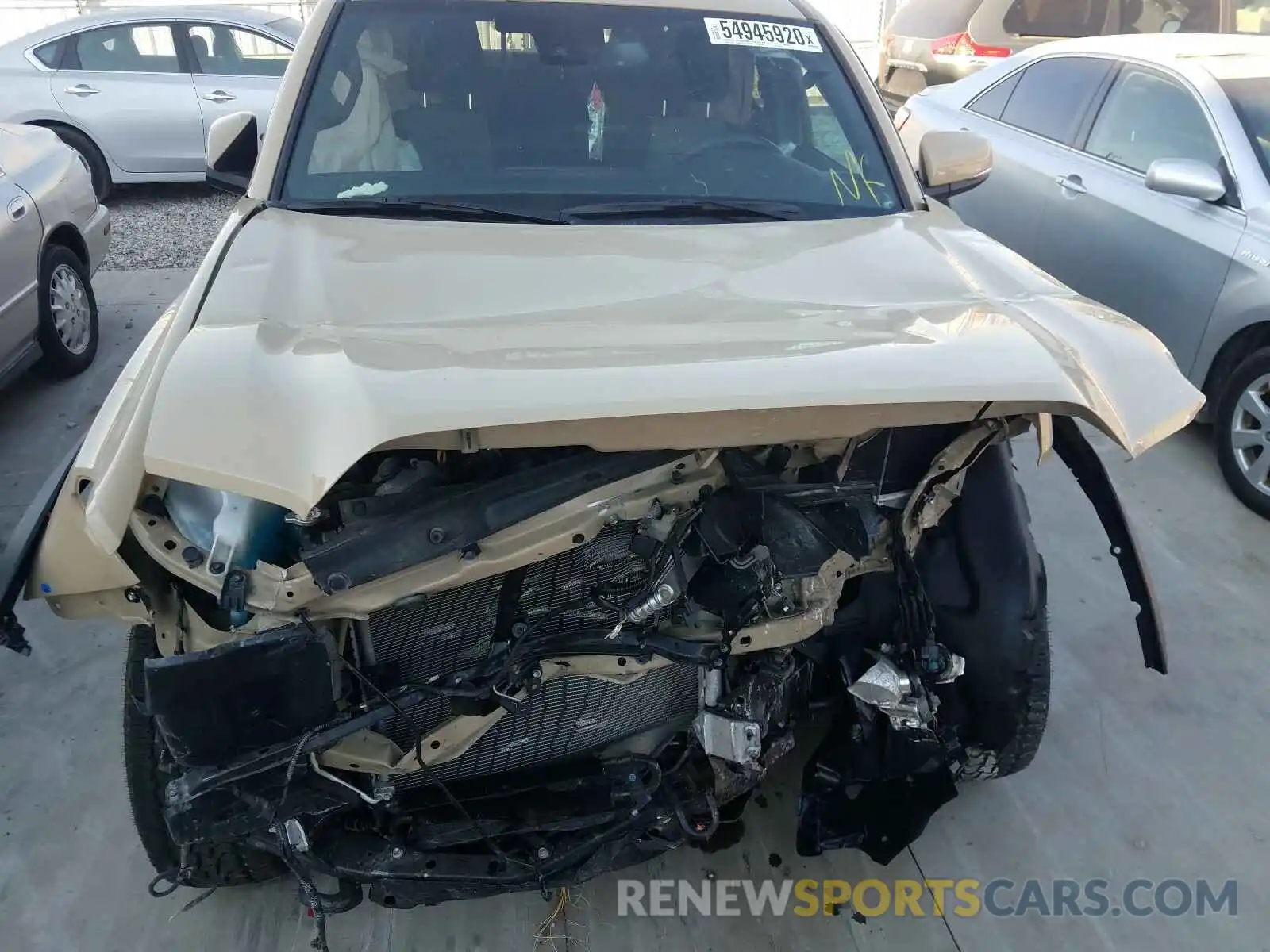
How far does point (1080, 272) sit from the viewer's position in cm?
444

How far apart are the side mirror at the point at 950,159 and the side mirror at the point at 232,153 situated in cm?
211

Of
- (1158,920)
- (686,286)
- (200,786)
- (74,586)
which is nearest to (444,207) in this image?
(686,286)

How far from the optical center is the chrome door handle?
14.4 feet

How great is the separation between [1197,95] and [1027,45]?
360 centimetres

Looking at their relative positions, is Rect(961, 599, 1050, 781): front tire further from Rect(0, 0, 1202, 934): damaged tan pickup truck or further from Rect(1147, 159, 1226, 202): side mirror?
Rect(1147, 159, 1226, 202): side mirror

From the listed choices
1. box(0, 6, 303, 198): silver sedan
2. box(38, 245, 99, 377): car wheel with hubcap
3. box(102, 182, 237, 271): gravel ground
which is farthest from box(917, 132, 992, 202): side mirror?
box(0, 6, 303, 198): silver sedan

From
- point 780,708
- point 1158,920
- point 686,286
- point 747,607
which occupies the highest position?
point 686,286

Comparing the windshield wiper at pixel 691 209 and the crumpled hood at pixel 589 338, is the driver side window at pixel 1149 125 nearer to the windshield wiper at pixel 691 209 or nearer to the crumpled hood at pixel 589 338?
the crumpled hood at pixel 589 338

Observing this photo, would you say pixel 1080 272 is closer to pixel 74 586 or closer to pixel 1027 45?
pixel 1027 45

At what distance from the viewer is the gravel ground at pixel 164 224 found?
6195 mm

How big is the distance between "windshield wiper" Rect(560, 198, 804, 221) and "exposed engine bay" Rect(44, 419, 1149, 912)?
83 centimetres

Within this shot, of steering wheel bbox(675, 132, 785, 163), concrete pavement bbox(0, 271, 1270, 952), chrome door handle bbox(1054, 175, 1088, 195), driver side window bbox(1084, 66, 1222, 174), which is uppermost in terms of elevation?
steering wheel bbox(675, 132, 785, 163)

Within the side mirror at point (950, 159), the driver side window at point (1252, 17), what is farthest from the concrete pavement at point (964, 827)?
the driver side window at point (1252, 17)

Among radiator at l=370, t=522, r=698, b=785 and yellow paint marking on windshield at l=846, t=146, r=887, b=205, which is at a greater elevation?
yellow paint marking on windshield at l=846, t=146, r=887, b=205
